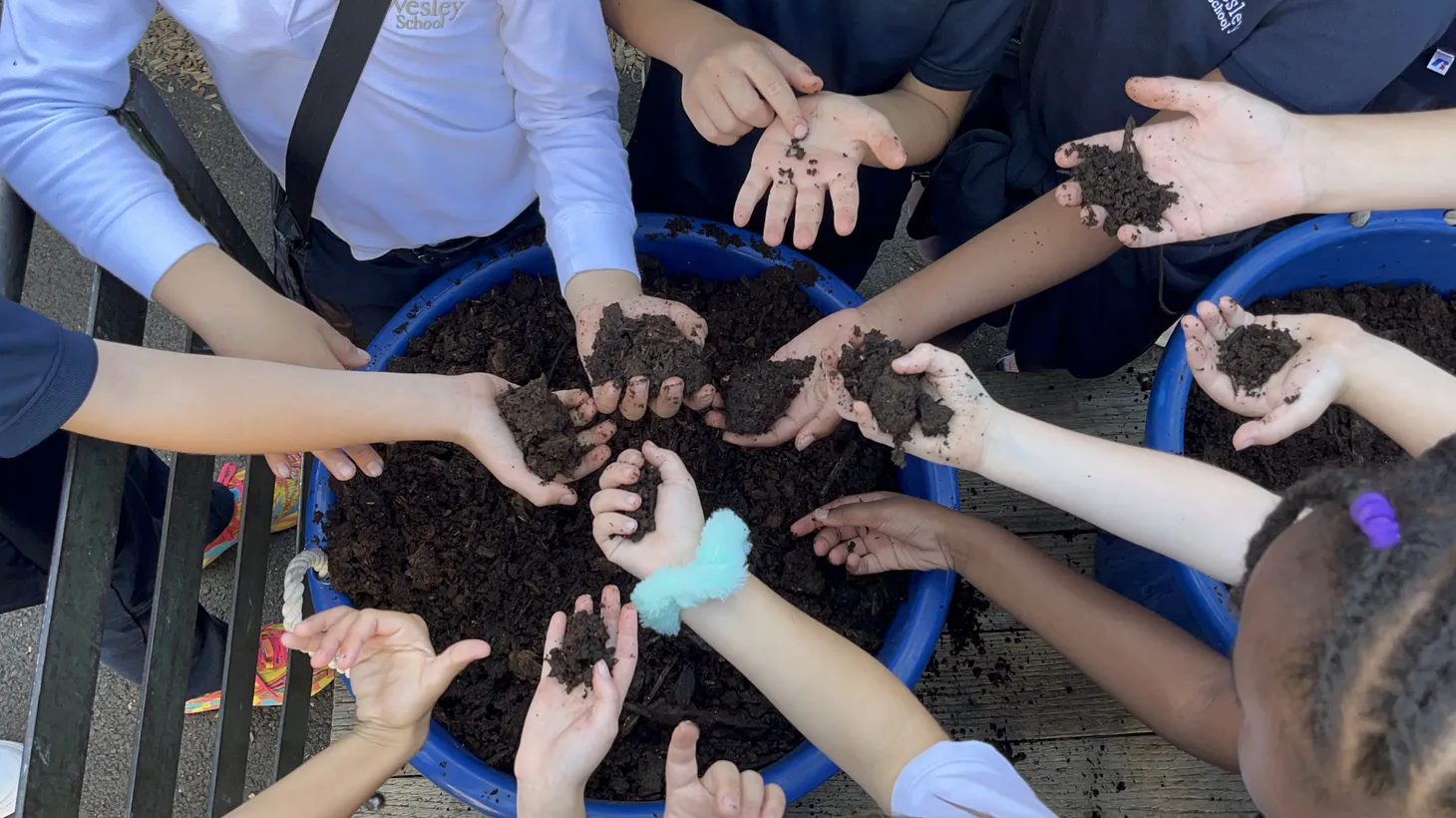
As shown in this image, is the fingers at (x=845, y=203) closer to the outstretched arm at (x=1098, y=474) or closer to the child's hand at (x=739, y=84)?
the child's hand at (x=739, y=84)

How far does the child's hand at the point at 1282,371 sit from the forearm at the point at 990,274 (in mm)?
281

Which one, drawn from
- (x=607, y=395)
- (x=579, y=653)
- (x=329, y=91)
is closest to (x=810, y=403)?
(x=607, y=395)

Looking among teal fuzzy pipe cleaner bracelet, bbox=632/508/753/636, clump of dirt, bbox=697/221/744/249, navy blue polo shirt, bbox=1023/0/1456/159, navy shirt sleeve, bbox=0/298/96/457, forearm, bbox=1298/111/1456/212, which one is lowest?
teal fuzzy pipe cleaner bracelet, bbox=632/508/753/636

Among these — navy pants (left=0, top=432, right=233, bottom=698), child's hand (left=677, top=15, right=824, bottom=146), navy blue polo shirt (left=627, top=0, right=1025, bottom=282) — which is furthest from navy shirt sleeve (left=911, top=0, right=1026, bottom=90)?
navy pants (left=0, top=432, right=233, bottom=698)

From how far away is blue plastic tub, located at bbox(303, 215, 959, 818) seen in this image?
→ 1259mm

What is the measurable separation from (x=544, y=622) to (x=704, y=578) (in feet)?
1.44

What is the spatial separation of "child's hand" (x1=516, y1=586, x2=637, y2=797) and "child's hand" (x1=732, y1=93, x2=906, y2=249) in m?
0.67

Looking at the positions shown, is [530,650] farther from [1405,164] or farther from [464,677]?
[1405,164]

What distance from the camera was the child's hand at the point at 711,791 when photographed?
1.04m

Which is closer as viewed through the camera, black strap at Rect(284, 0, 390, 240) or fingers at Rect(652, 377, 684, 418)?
black strap at Rect(284, 0, 390, 240)

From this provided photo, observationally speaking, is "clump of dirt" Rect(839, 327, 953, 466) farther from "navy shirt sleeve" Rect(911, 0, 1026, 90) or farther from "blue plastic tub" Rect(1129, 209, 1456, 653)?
"navy shirt sleeve" Rect(911, 0, 1026, 90)

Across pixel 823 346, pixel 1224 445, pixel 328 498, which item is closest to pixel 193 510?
pixel 328 498

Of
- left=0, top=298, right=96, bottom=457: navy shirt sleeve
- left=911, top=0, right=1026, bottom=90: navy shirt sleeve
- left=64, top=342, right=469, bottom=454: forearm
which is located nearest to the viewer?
left=0, top=298, right=96, bottom=457: navy shirt sleeve

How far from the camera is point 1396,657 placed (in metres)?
0.60
